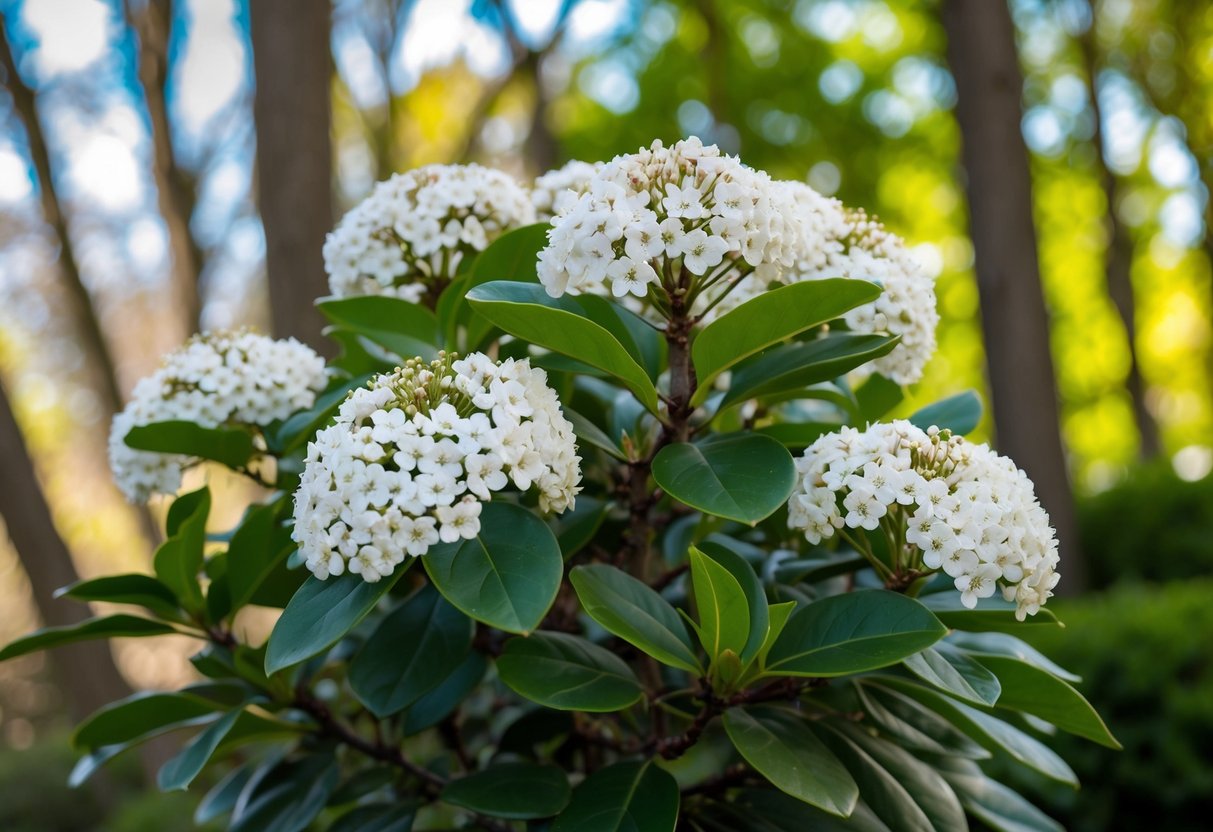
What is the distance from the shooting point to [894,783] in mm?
1465

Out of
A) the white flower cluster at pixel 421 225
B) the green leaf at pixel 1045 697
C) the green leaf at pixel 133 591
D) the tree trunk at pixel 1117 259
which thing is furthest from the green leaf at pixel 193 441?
the tree trunk at pixel 1117 259

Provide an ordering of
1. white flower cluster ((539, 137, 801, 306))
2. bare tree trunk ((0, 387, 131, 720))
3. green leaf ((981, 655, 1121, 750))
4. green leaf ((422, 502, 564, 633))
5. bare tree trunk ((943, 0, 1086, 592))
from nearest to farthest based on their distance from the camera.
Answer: green leaf ((422, 502, 564, 633)) → white flower cluster ((539, 137, 801, 306)) → green leaf ((981, 655, 1121, 750)) → bare tree trunk ((0, 387, 131, 720)) → bare tree trunk ((943, 0, 1086, 592))

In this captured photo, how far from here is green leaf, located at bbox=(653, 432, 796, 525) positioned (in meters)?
1.20

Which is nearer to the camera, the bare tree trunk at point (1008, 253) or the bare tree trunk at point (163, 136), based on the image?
the bare tree trunk at point (1008, 253)

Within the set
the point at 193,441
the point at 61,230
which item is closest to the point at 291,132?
the point at 193,441

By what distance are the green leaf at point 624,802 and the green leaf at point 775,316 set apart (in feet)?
1.91

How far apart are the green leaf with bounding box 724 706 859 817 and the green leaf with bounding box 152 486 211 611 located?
0.88 m

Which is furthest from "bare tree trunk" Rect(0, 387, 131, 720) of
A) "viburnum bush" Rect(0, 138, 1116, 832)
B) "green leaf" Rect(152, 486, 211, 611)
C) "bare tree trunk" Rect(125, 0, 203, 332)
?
"green leaf" Rect(152, 486, 211, 611)

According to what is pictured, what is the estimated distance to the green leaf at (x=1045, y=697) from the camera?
4.55ft

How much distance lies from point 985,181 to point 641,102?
8.00m

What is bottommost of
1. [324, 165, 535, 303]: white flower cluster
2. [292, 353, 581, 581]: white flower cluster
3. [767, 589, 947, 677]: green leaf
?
[767, 589, 947, 677]: green leaf

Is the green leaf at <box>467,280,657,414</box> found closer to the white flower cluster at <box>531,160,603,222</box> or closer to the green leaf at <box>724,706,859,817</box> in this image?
the green leaf at <box>724,706,859,817</box>

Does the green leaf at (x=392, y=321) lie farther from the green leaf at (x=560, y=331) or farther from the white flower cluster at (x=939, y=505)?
the white flower cluster at (x=939, y=505)

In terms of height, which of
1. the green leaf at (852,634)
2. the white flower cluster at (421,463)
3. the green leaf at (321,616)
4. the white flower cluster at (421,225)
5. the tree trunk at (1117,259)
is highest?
the white flower cluster at (421,225)
